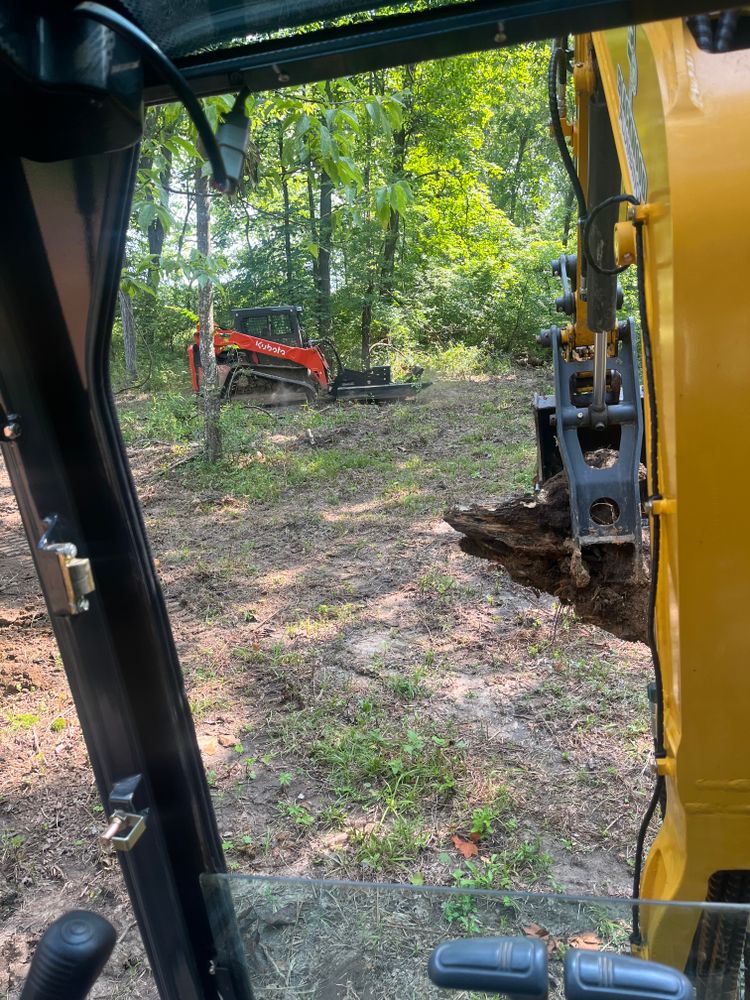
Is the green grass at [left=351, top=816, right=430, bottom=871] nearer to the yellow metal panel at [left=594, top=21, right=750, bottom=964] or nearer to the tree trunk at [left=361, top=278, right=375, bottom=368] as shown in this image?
the yellow metal panel at [left=594, top=21, right=750, bottom=964]

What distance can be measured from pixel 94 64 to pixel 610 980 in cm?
121

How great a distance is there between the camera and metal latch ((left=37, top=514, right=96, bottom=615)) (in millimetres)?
1138

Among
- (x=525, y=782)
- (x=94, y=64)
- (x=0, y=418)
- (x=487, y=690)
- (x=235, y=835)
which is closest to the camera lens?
(x=94, y=64)


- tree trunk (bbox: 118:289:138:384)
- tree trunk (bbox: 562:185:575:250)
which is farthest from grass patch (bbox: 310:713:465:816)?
tree trunk (bbox: 562:185:575:250)

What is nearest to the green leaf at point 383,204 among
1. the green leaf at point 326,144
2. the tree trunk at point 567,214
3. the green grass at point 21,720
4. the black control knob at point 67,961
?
the green leaf at point 326,144

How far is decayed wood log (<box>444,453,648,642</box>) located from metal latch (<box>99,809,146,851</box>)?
5.31ft

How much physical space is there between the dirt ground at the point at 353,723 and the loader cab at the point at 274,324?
623 cm

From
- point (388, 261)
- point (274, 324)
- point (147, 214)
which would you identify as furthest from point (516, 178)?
point (147, 214)

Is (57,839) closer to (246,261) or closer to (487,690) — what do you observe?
(487,690)

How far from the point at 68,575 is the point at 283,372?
12015 mm

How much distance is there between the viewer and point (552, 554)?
3.04m

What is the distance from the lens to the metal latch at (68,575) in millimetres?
1138

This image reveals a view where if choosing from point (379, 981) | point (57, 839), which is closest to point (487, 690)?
point (57, 839)

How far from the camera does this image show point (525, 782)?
360 cm
